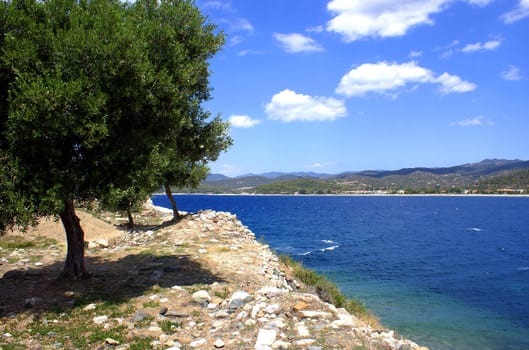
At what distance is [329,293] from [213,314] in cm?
857

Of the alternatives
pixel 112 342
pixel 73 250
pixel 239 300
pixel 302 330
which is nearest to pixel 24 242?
pixel 73 250

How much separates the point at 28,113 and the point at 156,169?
4.28m

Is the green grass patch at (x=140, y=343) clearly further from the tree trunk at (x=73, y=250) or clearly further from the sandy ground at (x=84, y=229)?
the sandy ground at (x=84, y=229)

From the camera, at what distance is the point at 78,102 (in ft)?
35.6

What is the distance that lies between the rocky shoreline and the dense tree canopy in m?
3.19

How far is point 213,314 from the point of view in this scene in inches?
434

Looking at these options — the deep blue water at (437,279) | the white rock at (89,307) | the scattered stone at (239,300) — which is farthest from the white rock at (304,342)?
the deep blue water at (437,279)

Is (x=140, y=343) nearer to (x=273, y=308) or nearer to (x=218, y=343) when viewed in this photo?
(x=218, y=343)

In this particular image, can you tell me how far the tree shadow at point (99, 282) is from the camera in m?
12.3

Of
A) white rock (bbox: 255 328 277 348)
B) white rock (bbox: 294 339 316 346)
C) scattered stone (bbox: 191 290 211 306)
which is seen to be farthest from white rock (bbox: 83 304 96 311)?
white rock (bbox: 294 339 316 346)

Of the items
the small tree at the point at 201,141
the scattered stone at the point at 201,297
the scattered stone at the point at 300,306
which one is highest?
the small tree at the point at 201,141

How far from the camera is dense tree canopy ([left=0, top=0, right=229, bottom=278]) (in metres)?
10.7

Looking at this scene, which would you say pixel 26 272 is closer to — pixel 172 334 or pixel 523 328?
pixel 172 334

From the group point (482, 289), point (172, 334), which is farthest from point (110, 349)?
point (482, 289)
